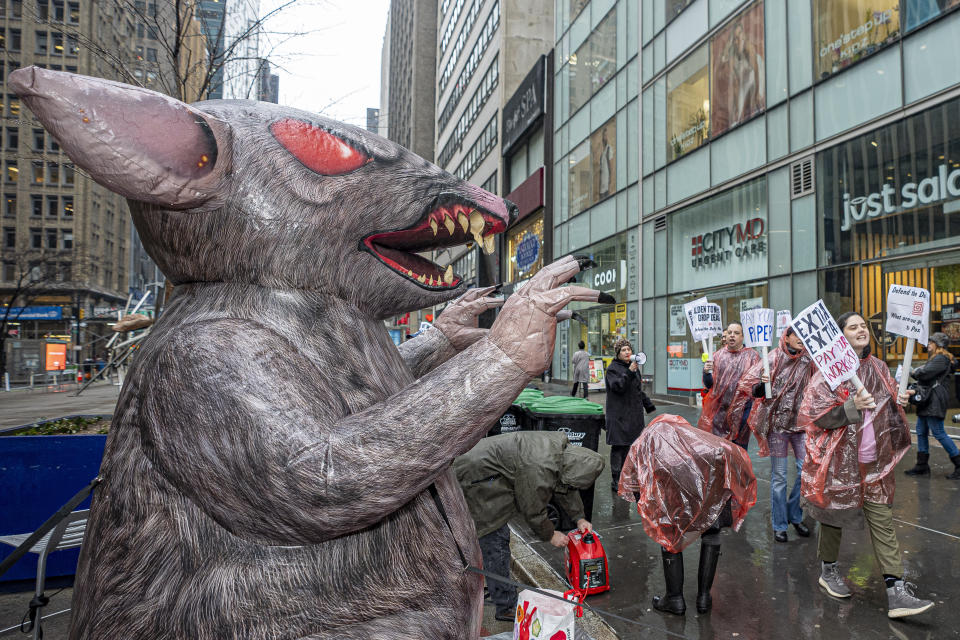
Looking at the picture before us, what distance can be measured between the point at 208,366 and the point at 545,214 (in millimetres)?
21271

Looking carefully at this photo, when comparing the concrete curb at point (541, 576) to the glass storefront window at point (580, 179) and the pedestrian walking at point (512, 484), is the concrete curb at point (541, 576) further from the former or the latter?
the glass storefront window at point (580, 179)

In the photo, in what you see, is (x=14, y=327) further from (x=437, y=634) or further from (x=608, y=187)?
(x=437, y=634)

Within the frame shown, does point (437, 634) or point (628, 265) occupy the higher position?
point (628, 265)

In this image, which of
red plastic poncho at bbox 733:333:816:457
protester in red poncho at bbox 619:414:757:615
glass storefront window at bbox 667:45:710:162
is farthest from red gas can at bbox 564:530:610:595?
glass storefront window at bbox 667:45:710:162

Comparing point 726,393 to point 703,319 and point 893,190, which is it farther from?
point 893,190

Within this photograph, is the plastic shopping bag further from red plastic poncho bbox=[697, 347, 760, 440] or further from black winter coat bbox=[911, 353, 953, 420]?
black winter coat bbox=[911, 353, 953, 420]

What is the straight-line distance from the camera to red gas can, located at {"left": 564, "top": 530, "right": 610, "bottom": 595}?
371 centimetres

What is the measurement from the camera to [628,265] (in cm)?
1620

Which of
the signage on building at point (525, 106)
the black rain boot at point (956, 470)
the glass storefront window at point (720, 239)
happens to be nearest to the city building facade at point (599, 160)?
the signage on building at point (525, 106)

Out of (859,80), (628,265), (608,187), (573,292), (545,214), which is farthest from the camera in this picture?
(545,214)

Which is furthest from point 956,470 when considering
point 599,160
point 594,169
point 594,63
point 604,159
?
point 594,63

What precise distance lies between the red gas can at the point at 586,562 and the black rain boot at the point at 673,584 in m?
0.41

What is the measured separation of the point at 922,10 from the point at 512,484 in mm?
10117

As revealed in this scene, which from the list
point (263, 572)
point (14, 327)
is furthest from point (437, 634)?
point (14, 327)
